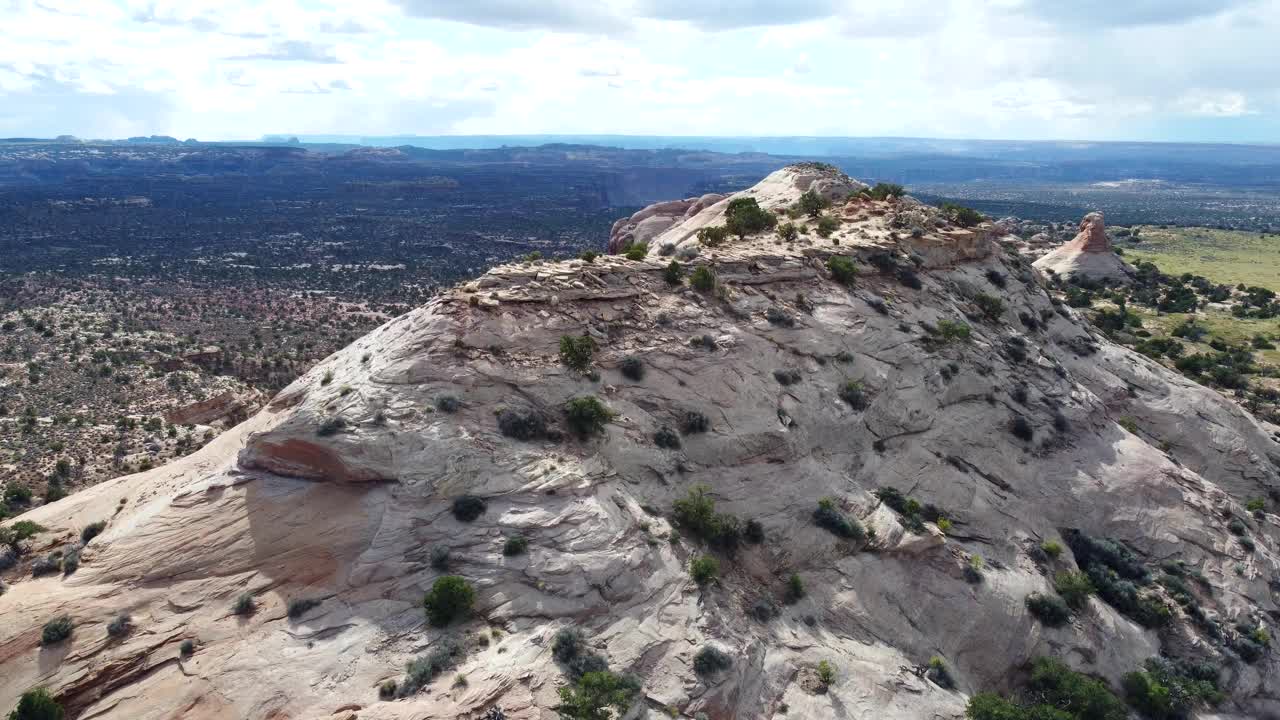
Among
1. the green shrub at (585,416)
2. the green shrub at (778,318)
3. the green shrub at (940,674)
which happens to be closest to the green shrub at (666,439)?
the green shrub at (585,416)

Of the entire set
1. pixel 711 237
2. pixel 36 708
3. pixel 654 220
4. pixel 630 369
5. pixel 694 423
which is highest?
pixel 654 220

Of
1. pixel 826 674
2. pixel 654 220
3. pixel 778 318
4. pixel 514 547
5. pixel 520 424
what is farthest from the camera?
pixel 654 220

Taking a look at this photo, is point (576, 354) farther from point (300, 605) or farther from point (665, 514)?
point (300, 605)

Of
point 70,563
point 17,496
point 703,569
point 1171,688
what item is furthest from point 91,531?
point 1171,688

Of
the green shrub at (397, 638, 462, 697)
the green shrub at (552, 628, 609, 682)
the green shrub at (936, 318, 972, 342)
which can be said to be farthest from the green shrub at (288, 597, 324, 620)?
the green shrub at (936, 318, 972, 342)

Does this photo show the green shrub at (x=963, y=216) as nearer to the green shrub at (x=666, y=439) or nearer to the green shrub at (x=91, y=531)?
the green shrub at (x=666, y=439)

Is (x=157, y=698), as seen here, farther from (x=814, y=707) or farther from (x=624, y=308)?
(x=624, y=308)
